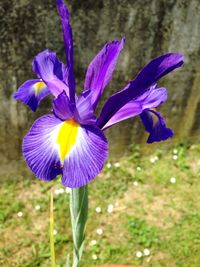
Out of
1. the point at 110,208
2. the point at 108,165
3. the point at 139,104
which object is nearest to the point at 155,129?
the point at 139,104

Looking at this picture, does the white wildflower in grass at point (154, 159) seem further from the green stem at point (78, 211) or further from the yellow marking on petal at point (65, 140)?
the yellow marking on petal at point (65, 140)

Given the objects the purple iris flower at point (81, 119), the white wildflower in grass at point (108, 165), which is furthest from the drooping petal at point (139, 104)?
the white wildflower in grass at point (108, 165)

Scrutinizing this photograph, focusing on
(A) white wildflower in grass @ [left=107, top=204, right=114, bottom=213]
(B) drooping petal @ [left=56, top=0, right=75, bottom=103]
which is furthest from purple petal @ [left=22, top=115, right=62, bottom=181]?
(A) white wildflower in grass @ [left=107, top=204, right=114, bottom=213]

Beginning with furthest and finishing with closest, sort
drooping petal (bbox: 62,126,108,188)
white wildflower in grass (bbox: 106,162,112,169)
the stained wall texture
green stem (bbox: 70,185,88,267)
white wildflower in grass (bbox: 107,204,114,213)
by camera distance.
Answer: white wildflower in grass (bbox: 106,162,112,169)
white wildflower in grass (bbox: 107,204,114,213)
the stained wall texture
green stem (bbox: 70,185,88,267)
drooping petal (bbox: 62,126,108,188)

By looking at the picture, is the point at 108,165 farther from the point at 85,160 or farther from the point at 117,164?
the point at 85,160

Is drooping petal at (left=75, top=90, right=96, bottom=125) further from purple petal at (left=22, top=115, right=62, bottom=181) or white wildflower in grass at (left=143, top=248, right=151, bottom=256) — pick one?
white wildflower in grass at (left=143, top=248, right=151, bottom=256)

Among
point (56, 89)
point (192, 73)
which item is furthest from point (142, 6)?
point (56, 89)
